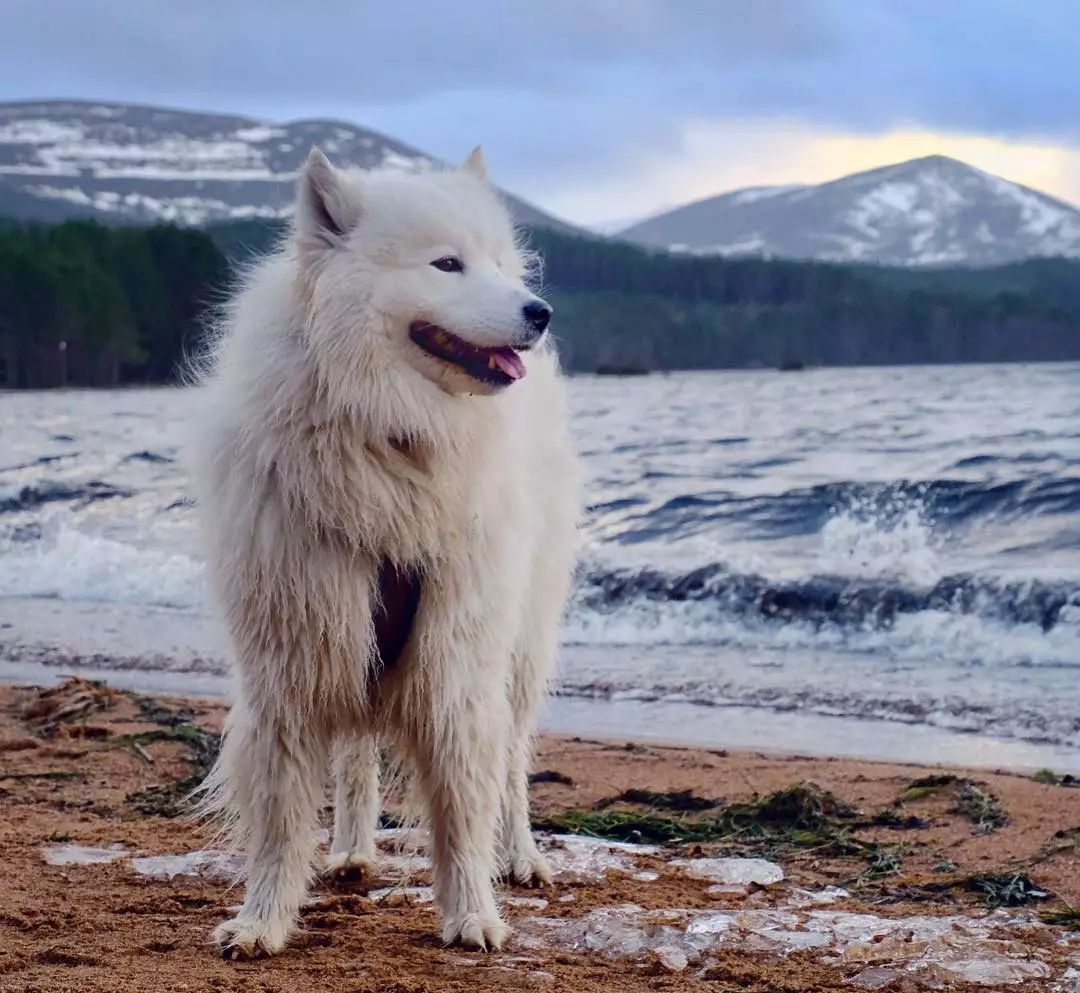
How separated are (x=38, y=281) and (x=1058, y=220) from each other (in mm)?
49005

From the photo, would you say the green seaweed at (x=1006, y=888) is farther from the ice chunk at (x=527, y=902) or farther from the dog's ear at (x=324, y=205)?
the dog's ear at (x=324, y=205)

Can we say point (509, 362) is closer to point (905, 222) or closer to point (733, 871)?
point (733, 871)

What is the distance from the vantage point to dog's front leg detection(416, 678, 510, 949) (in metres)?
3.98

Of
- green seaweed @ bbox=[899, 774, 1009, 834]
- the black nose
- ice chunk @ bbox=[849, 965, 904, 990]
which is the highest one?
the black nose

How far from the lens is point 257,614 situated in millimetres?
3881

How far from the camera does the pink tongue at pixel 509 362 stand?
3.85 meters

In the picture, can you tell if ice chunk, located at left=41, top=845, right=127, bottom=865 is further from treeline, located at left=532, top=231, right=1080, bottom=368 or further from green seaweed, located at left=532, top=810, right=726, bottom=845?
treeline, located at left=532, top=231, right=1080, bottom=368

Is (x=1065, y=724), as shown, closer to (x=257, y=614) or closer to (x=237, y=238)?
(x=257, y=614)

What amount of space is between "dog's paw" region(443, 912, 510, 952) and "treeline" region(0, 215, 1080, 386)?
110ft

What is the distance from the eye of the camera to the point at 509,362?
12.7 feet

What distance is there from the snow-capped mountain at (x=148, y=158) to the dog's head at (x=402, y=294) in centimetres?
7384

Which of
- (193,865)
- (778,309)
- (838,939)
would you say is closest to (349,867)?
(193,865)

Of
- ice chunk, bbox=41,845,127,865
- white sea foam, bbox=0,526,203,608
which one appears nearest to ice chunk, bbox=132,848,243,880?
ice chunk, bbox=41,845,127,865

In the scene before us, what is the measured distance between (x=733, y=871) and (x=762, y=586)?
22.7 ft
